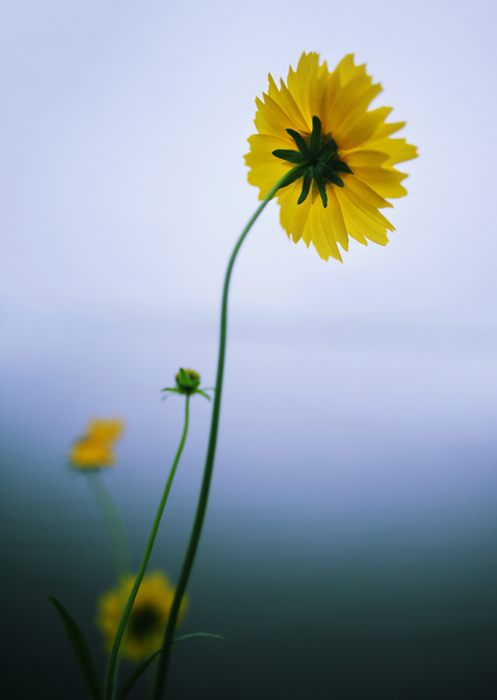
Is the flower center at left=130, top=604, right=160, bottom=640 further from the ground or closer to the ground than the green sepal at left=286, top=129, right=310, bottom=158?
closer to the ground

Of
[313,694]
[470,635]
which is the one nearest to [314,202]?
[313,694]

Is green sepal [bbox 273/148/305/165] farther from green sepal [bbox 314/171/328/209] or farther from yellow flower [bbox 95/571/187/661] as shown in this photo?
yellow flower [bbox 95/571/187/661]

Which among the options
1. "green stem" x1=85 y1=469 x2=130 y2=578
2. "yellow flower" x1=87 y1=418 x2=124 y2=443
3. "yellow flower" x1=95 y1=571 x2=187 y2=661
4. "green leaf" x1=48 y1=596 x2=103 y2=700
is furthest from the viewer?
"yellow flower" x1=87 y1=418 x2=124 y2=443

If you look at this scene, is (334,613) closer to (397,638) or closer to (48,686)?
(397,638)

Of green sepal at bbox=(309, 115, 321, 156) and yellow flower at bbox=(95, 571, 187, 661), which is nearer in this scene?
green sepal at bbox=(309, 115, 321, 156)

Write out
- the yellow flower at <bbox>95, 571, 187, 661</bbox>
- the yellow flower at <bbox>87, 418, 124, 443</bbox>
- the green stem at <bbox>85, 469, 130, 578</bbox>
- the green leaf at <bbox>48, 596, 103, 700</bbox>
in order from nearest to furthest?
1. the green leaf at <bbox>48, 596, 103, 700</bbox>
2. the yellow flower at <bbox>95, 571, 187, 661</bbox>
3. the green stem at <bbox>85, 469, 130, 578</bbox>
4. the yellow flower at <bbox>87, 418, 124, 443</bbox>

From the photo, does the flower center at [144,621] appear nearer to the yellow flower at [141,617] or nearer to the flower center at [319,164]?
the yellow flower at [141,617]

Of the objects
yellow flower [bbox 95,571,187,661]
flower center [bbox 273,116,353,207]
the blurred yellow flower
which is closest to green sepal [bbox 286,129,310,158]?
flower center [bbox 273,116,353,207]
